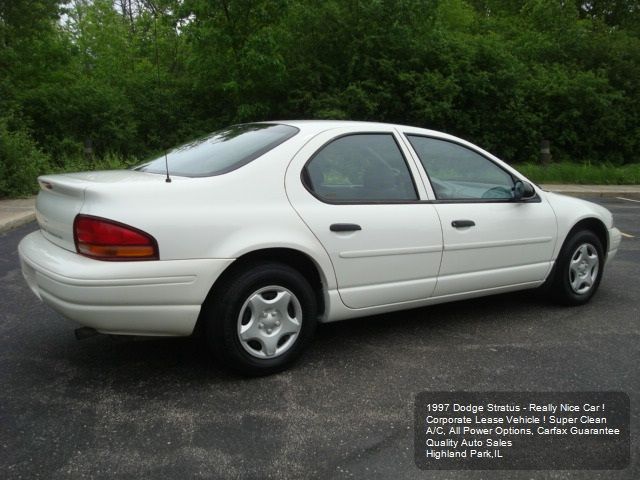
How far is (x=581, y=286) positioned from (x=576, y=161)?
15991mm

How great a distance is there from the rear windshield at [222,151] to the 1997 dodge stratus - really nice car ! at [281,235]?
0.02 metres

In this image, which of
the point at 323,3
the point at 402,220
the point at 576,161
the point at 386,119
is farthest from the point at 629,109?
the point at 402,220

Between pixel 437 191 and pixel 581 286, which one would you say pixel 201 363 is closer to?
pixel 437 191

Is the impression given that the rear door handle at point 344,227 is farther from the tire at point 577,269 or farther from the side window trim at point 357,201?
the tire at point 577,269

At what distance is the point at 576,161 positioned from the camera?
756 inches

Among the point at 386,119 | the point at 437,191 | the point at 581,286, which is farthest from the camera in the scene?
the point at 386,119

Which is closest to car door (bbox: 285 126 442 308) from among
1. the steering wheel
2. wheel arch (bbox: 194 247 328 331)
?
wheel arch (bbox: 194 247 328 331)

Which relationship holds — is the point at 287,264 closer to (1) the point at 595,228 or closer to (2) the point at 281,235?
(2) the point at 281,235

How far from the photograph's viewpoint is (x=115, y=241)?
112 inches

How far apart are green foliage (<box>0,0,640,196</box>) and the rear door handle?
14565 mm

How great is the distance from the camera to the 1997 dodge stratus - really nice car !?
2906 millimetres

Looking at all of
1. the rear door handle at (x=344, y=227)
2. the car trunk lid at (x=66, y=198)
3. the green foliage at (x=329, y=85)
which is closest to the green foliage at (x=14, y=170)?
the green foliage at (x=329, y=85)

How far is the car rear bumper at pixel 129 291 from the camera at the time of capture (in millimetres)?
2838

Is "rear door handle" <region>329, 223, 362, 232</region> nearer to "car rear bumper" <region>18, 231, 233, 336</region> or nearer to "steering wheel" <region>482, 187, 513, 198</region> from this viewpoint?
"car rear bumper" <region>18, 231, 233, 336</region>
